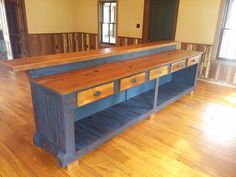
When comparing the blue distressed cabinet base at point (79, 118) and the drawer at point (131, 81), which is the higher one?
the drawer at point (131, 81)

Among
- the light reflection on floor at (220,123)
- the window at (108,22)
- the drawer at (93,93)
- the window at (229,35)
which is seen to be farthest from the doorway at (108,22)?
the drawer at (93,93)

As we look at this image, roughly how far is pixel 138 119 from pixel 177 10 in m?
3.20

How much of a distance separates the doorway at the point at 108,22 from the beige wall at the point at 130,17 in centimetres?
29

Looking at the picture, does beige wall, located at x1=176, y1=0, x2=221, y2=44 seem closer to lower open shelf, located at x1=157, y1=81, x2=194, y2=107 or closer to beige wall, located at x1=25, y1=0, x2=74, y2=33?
lower open shelf, located at x1=157, y1=81, x2=194, y2=107

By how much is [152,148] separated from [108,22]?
475cm

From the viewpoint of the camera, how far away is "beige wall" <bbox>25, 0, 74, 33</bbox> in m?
5.59

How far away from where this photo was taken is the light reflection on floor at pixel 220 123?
7.86ft

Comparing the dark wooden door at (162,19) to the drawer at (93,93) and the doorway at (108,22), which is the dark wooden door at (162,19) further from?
the drawer at (93,93)

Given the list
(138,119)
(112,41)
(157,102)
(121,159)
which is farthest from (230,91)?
(112,41)

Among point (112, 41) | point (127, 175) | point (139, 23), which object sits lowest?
point (127, 175)

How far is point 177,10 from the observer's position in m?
4.54

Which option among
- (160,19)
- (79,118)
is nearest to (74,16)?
(160,19)

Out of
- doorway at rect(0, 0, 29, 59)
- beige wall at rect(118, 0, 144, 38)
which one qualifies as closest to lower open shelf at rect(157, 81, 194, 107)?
beige wall at rect(118, 0, 144, 38)

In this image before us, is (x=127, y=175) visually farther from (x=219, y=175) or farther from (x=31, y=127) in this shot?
(x=31, y=127)
